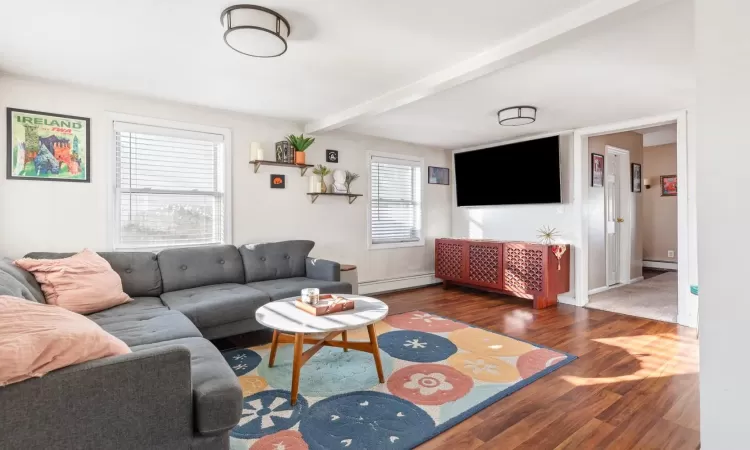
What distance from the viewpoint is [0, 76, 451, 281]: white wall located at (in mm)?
2949

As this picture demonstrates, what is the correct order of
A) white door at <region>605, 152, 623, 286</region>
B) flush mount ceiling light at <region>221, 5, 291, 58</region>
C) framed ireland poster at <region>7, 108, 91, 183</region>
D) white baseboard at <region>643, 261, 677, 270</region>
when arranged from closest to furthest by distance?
flush mount ceiling light at <region>221, 5, 291, 58</region> < framed ireland poster at <region>7, 108, 91, 183</region> < white door at <region>605, 152, 623, 286</region> < white baseboard at <region>643, 261, 677, 270</region>

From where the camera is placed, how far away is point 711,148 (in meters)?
1.20

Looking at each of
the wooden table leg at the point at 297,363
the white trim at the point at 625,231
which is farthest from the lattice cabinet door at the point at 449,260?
the wooden table leg at the point at 297,363

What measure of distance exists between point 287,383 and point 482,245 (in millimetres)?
3367

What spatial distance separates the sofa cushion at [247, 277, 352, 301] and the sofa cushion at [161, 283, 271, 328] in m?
0.12

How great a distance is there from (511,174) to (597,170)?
46.4 inches

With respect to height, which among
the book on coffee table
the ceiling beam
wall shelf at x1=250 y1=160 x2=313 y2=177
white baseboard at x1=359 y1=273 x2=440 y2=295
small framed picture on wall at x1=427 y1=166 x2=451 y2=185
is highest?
the ceiling beam

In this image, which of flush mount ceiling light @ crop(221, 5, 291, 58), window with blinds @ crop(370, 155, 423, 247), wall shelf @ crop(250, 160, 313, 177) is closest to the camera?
flush mount ceiling light @ crop(221, 5, 291, 58)

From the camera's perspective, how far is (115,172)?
3303mm

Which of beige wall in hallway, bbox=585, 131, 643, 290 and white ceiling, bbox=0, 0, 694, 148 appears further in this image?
beige wall in hallway, bbox=585, 131, 643, 290

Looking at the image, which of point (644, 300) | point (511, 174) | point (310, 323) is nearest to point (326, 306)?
point (310, 323)

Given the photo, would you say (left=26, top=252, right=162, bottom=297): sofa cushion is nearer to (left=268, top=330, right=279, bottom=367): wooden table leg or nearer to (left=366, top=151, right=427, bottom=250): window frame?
(left=268, top=330, right=279, bottom=367): wooden table leg

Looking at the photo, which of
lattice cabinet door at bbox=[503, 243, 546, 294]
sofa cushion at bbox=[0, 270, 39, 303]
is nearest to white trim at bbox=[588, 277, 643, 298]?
lattice cabinet door at bbox=[503, 243, 546, 294]

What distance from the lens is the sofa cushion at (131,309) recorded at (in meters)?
2.38
